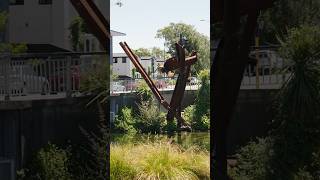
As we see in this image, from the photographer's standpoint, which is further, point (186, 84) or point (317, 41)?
point (186, 84)

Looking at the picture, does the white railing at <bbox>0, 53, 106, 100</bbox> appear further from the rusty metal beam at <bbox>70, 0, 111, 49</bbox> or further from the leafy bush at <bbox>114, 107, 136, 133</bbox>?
the leafy bush at <bbox>114, 107, 136, 133</bbox>

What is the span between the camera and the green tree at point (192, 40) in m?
5.93

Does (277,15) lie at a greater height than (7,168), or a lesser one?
greater

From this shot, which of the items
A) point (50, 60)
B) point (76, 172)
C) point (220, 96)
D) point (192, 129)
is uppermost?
point (50, 60)

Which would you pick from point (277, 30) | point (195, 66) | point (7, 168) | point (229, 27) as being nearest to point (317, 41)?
point (277, 30)

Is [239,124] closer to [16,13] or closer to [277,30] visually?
[277,30]

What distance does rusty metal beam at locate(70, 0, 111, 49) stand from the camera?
5.91 m

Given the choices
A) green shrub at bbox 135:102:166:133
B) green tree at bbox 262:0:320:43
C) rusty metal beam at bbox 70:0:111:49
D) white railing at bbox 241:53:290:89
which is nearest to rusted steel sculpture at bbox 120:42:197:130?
green shrub at bbox 135:102:166:133

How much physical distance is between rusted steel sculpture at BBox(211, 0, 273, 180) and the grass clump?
212 millimetres

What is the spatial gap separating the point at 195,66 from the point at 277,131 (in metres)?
1.22

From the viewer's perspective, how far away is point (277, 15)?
5.68 meters

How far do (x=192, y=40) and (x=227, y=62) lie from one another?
488 mm

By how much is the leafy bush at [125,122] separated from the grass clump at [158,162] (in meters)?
0.19

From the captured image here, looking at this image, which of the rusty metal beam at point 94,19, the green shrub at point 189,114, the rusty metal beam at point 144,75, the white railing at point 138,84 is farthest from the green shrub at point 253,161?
the rusty metal beam at point 94,19
